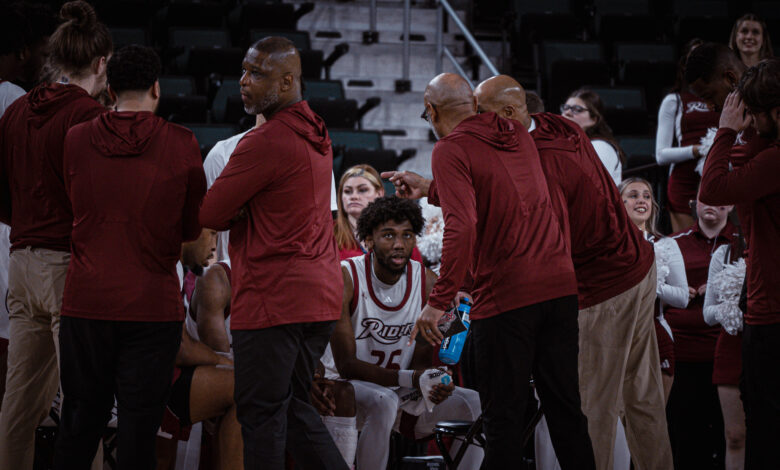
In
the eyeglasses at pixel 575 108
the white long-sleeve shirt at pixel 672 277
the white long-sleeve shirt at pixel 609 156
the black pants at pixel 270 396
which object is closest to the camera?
the black pants at pixel 270 396

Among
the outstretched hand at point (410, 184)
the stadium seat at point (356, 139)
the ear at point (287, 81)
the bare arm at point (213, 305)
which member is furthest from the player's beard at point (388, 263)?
the stadium seat at point (356, 139)

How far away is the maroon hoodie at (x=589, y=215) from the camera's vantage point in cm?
309

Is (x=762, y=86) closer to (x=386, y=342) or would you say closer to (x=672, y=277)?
(x=672, y=277)

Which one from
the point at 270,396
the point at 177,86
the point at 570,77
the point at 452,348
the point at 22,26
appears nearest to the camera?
the point at 270,396

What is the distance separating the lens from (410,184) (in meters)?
3.19

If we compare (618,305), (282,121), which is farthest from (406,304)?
(282,121)

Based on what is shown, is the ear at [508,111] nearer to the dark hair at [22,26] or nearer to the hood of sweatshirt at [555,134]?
the hood of sweatshirt at [555,134]

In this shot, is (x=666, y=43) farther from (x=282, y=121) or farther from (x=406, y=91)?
(x=282, y=121)

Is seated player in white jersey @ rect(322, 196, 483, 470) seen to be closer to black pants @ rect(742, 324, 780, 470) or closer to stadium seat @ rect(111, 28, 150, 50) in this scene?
black pants @ rect(742, 324, 780, 470)

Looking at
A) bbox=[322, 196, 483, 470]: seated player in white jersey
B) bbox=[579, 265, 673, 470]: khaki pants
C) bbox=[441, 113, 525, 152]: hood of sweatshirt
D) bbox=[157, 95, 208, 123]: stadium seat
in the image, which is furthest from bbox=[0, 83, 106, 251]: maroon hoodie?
bbox=[157, 95, 208, 123]: stadium seat

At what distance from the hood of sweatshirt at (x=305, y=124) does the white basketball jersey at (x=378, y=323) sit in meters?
1.27

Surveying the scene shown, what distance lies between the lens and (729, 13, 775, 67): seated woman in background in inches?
195

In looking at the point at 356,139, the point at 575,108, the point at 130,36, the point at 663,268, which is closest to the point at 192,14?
the point at 130,36

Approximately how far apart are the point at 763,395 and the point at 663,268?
71.4 inches
